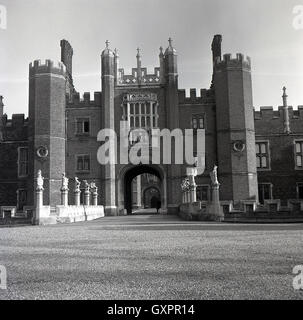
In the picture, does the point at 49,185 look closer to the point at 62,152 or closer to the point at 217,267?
the point at 62,152

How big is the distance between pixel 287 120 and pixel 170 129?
8.89 metres

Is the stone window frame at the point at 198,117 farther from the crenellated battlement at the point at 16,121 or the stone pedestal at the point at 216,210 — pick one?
the stone pedestal at the point at 216,210

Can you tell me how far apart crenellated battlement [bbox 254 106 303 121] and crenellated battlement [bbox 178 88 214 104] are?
13.6 ft

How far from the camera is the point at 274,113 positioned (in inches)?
1316

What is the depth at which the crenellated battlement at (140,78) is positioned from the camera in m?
32.3

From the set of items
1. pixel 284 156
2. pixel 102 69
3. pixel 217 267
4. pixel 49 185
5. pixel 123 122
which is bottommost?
pixel 217 267

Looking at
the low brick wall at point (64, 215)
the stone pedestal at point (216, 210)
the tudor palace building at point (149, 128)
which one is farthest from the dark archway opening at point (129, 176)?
the stone pedestal at point (216, 210)

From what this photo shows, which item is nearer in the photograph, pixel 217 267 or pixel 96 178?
pixel 217 267

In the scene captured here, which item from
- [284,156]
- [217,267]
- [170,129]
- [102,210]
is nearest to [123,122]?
[170,129]

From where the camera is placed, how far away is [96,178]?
103ft

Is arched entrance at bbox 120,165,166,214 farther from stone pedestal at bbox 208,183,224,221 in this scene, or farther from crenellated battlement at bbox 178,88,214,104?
stone pedestal at bbox 208,183,224,221
